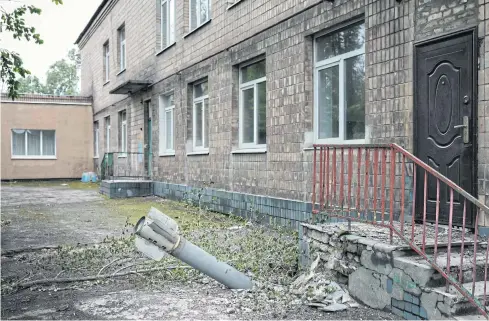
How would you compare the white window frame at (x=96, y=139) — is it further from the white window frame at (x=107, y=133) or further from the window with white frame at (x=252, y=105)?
the window with white frame at (x=252, y=105)

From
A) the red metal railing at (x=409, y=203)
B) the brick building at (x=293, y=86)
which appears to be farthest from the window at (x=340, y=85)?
the red metal railing at (x=409, y=203)

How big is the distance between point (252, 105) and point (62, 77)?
5373 centimetres

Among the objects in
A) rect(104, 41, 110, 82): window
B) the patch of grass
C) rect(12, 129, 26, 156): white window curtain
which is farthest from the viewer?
rect(12, 129, 26, 156): white window curtain

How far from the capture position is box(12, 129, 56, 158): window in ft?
72.7

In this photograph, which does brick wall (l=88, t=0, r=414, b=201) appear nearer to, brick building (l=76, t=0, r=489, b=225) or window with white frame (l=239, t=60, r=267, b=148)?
brick building (l=76, t=0, r=489, b=225)

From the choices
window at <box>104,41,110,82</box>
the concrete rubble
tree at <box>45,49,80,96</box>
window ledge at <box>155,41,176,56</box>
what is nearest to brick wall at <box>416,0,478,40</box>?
the concrete rubble

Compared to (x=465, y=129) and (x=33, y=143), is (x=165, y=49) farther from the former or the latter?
(x=33, y=143)

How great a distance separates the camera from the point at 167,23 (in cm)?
1357

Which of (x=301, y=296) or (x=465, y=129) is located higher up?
(x=465, y=129)

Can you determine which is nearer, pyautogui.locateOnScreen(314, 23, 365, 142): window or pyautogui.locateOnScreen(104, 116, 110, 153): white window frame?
pyautogui.locateOnScreen(314, 23, 365, 142): window

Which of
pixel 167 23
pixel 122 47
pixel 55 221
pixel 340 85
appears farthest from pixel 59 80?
pixel 340 85

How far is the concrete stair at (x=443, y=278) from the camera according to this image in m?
3.39

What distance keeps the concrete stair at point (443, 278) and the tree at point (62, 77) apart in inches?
2276

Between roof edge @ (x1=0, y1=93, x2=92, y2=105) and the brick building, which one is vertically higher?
roof edge @ (x1=0, y1=93, x2=92, y2=105)
